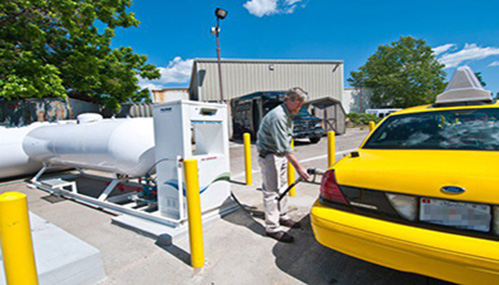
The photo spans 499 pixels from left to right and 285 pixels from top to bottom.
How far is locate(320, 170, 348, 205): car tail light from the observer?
2077mm

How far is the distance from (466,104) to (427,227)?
1.84 metres

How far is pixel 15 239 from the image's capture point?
1.47 m

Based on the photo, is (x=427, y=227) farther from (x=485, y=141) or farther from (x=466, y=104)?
(x=466, y=104)

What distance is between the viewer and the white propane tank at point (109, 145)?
4.12 metres

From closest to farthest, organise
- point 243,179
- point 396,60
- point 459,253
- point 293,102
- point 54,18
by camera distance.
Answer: point 459,253, point 293,102, point 243,179, point 54,18, point 396,60

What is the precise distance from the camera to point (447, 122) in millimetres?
2568

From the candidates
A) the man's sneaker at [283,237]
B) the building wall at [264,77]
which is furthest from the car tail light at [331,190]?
the building wall at [264,77]

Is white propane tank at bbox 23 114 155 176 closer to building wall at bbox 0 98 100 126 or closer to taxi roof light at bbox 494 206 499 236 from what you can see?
taxi roof light at bbox 494 206 499 236

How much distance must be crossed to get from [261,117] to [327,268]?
38.0 ft

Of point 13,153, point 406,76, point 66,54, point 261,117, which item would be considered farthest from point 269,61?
point 406,76

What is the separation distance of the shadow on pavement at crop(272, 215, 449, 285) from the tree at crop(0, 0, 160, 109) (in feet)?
32.5

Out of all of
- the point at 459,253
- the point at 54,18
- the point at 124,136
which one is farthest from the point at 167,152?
the point at 54,18

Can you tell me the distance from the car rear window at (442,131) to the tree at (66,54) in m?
10.5

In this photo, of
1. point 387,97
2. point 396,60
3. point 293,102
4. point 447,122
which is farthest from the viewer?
point 396,60
